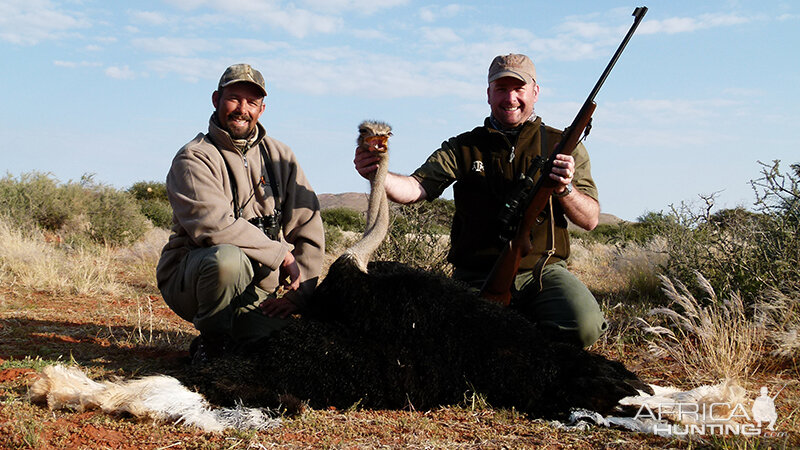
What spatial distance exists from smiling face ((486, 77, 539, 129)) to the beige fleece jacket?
4.75ft

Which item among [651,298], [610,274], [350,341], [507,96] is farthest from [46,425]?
[610,274]

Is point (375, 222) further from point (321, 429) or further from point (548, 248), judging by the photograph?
point (548, 248)

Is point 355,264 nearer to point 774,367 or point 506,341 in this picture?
point 506,341

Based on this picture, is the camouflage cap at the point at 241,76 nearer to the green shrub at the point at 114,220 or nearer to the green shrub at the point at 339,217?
the green shrub at the point at 114,220

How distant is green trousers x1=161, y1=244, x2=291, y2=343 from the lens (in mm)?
4156

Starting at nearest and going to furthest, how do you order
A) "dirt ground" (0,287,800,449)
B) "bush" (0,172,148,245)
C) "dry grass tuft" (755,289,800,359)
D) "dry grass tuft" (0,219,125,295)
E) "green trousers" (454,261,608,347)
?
"dirt ground" (0,287,800,449), "green trousers" (454,261,608,347), "dry grass tuft" (755,289,800,359), "dry grass tuft" (0,219,125,295), "bush" (0,172,148,245)

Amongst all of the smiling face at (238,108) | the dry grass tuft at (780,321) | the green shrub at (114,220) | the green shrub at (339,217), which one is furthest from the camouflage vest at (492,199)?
the green shrub at (339,217)

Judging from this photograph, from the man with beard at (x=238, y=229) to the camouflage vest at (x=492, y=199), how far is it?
103cm

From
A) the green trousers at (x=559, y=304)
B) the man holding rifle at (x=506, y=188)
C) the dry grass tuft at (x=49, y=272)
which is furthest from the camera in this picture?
the dry grass tuft at (x=49, y=272)

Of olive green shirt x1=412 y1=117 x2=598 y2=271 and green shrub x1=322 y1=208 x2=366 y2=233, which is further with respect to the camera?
green shrub x1=322 y1=208 x2=366 y2=233

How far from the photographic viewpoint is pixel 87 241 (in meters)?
12.3

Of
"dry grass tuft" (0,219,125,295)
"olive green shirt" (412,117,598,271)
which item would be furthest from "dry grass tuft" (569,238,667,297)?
"dry grass tuft" (0,219,125,295)

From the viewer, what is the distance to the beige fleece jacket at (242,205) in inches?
167

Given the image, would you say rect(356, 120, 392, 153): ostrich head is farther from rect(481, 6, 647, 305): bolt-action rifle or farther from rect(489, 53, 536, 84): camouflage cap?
rect(489, 53, 536, 84): camouflage cap
